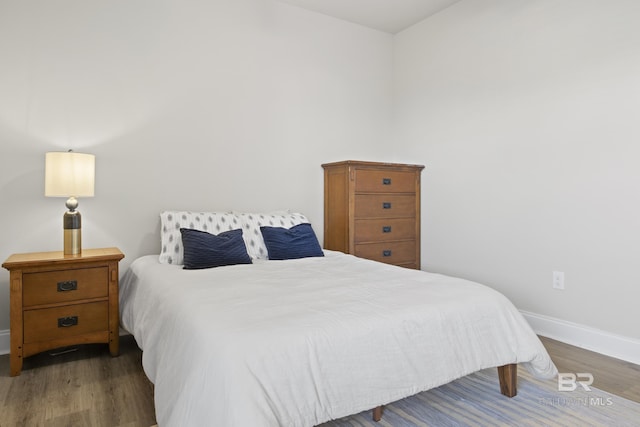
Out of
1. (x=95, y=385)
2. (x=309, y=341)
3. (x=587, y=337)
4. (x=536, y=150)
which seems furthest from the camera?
(x=536, y=150)

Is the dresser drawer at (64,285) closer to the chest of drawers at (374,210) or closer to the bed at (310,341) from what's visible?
the bed at (310,341)

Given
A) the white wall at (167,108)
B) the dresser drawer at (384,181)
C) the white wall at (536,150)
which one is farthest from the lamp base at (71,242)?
the white wall at (536,150)

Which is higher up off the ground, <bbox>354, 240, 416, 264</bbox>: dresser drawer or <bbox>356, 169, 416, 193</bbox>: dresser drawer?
<bbox>356, 169, 416, 193</bbox>: dresser drawer

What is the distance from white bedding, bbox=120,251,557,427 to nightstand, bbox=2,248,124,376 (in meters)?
0.43

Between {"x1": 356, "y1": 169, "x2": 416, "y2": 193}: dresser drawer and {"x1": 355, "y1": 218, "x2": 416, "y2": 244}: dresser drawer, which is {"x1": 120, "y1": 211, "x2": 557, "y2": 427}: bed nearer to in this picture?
{"x1": 355, "y1": 218, "x2": 416, "y2": 244}: dresser drawer

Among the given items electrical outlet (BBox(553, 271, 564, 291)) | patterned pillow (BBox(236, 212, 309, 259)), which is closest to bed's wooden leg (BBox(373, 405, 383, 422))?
patterned pillow (BBox(236, 212, 309, 259))

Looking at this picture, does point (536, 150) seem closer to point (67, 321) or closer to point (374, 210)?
point (374, 210)

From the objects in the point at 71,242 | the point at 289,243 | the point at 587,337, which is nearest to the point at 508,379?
the point at 587,337

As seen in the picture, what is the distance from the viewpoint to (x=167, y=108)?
295 cm

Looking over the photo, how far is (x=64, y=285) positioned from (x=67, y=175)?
2.13 feet

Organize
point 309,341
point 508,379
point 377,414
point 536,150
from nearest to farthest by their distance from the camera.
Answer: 1. point 309,341
2. point 377,414
3. point 508,379
4. point 536,150

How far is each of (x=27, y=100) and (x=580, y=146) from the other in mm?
3609

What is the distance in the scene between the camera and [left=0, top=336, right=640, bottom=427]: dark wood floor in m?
1.75

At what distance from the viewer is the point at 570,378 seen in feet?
6.98
